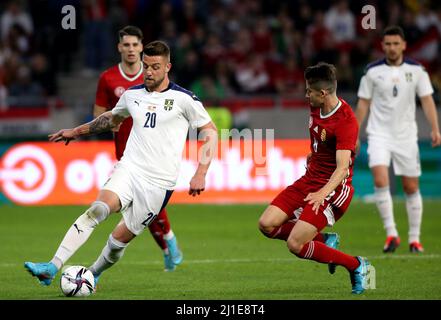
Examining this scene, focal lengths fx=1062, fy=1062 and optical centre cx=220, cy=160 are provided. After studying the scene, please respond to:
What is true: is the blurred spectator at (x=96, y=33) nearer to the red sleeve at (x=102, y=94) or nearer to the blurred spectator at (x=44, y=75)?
the blurred spectator at (x=44, y=75)

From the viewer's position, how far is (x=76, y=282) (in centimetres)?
869

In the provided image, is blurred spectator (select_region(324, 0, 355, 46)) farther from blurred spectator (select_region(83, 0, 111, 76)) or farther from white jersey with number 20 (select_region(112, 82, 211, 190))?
white jersey with number 20 (select_region(112, 82, 211, 190))

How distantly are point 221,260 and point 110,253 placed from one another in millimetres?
2815

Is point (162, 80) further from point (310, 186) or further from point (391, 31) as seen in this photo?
point (391, 31)

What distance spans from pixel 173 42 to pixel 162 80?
42.5ft

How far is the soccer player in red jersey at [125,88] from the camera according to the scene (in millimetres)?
10771

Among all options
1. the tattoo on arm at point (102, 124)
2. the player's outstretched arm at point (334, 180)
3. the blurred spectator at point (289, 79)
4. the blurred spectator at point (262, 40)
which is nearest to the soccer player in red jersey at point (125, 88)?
the tattoo on arm at point (102, 124)

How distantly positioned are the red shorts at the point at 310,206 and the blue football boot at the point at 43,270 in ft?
6.76

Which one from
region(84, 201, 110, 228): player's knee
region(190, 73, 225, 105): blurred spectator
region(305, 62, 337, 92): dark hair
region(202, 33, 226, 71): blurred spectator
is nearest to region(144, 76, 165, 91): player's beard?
region(84, 201, 110, 228): player's knee

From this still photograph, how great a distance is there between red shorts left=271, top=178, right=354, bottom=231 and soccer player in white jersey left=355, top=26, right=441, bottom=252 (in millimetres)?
3156

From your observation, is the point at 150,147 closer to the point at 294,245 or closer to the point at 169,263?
the point at 294,245

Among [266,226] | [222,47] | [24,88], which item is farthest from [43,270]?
[222,47]

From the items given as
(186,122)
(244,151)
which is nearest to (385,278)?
(186,122)

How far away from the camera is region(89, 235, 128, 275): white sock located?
29.5ft
